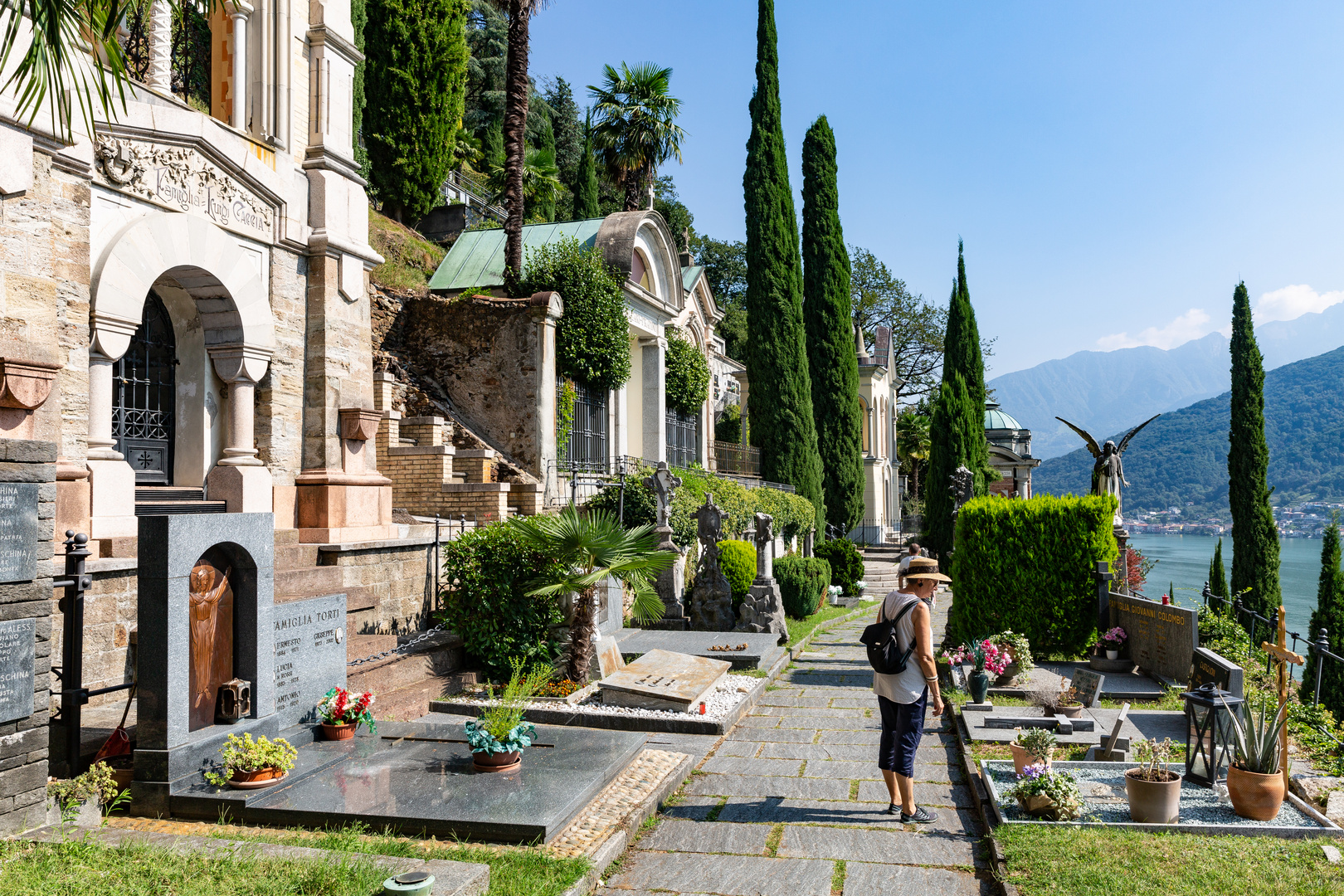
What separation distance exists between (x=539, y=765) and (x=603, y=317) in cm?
1216

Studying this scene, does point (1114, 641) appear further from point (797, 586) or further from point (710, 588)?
point (797, 586)

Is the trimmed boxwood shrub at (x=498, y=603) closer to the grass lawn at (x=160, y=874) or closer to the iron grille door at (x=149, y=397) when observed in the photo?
the iron grille door at (x=149, y=397)

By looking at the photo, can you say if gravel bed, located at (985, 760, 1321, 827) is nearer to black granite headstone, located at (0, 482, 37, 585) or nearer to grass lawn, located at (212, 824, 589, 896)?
grass lawn, located at (212, 824, 589, 896)

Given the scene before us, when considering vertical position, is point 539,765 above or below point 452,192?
below

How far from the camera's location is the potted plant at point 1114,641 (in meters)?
11.5

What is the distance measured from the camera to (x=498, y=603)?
32.7 ft

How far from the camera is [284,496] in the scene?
11406mm

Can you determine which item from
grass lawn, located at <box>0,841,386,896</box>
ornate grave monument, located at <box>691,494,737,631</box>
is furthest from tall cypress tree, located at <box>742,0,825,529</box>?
grass lawn, located at <box>0,841,386,896</box>

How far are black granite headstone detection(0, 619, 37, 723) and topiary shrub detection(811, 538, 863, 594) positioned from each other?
71.7ft

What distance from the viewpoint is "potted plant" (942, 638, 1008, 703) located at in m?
9.22

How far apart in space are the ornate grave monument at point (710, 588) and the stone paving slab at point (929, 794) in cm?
798

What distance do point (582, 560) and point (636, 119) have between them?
66.4 ft

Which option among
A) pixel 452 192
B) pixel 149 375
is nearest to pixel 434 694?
pixel 149 375

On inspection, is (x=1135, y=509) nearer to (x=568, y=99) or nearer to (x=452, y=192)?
(x=568, y=99)
